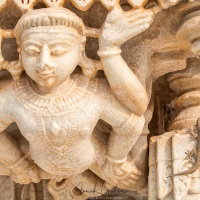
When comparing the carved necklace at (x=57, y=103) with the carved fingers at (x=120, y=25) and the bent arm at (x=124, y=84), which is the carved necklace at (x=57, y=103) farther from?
the carved fingers at (x=120, y=25)

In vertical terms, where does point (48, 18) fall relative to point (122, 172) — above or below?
above

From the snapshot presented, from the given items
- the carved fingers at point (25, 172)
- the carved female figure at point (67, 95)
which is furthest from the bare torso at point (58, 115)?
the carved fingers at point (25, 172)

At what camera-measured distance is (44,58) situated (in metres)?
1.59

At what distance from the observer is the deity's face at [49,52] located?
1.60 metres

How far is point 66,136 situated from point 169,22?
57cm

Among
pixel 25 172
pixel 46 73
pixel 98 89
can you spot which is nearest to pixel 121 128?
pixel 98 89

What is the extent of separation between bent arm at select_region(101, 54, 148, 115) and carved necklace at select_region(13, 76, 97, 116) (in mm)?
101

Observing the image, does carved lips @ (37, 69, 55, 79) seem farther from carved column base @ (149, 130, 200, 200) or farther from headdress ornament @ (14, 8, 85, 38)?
carved column base @ (149, 130, 200, 200)

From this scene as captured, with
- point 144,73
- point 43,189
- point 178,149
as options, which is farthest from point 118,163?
point 43,189

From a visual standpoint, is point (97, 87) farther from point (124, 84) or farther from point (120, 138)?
point (120, 138)

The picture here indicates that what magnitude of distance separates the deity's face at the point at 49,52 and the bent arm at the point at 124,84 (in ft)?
0.38

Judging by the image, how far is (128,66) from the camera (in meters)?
1.85

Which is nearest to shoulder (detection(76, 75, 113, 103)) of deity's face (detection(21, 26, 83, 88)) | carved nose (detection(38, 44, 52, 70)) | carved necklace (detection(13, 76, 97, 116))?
carved necklace (detection(13, 76, 97, 116))

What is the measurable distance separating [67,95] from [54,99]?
0.16 feet
